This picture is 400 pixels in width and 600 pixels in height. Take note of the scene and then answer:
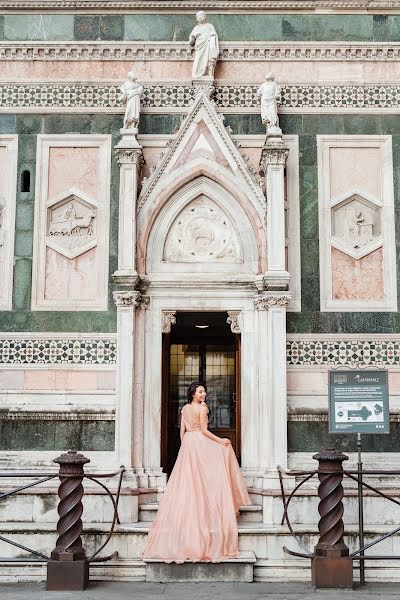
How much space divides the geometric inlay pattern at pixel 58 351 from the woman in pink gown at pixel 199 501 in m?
1.66

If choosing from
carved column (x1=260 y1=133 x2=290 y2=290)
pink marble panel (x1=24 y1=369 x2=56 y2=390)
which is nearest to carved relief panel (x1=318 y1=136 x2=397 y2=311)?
carved column (x1=260 y1=133 x2=290 y2=290)

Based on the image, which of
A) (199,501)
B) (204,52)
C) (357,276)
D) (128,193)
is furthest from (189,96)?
(199,501)

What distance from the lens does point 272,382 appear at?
12.0 m

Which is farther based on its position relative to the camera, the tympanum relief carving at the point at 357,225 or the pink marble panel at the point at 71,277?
the tympanum relief carving at the point at 357,225

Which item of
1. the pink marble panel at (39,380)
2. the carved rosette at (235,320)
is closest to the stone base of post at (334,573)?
the carved rosette at (235,320)

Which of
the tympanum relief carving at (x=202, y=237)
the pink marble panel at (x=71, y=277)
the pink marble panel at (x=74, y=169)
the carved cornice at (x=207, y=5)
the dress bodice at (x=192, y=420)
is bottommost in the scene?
the dress bodice at (x=192, y=420)

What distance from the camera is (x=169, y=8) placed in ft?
43.6

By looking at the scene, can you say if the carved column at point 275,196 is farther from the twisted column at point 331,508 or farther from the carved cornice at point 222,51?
the twisted column at point 331,508

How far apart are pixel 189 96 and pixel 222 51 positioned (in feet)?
2.79

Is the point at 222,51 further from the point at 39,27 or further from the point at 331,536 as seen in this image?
the point at 331,536

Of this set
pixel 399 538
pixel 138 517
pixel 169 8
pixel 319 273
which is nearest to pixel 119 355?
pixel 138 517

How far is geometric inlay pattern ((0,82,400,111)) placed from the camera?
42.9 ft

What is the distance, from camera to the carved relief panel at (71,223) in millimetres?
12586

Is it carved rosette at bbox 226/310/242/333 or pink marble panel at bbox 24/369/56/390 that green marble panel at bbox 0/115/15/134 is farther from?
carved rosette at bbox 226/310/242/333
